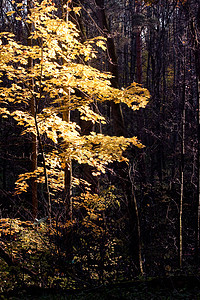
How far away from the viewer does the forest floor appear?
2631 mm

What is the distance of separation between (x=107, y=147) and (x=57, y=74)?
1.94m

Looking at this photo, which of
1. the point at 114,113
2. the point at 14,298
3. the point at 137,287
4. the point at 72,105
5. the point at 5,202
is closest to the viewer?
the point at 137,287

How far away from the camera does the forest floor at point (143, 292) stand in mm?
2631

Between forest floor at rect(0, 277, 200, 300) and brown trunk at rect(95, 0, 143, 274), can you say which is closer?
forest floor at rect(0, 277, 200, 300)

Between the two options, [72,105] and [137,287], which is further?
[72,105]

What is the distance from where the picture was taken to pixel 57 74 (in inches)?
232

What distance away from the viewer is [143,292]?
2711 mm

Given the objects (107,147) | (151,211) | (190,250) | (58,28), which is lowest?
(190,250)

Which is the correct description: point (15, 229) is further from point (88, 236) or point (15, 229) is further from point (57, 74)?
point (57, 74)

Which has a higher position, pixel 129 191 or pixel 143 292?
pixel 129 191

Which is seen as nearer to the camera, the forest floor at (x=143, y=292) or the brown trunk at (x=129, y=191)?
the forest floor at (x=143, y=292)

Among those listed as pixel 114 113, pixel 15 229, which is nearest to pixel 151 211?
pixel 114 113

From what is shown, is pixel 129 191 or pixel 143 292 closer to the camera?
pixel 143 292

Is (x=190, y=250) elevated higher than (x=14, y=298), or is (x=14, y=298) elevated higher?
(x=14, y=298)
